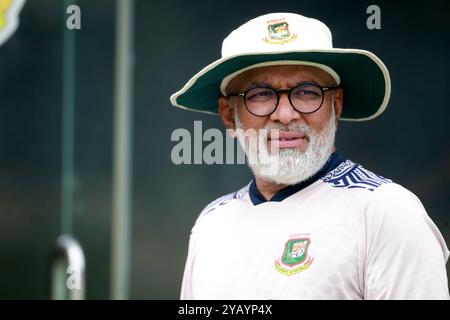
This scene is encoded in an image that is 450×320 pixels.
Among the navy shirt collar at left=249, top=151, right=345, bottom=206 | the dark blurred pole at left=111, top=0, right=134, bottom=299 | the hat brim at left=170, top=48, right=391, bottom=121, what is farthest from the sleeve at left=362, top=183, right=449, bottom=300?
the dark blurred pole at left=111, top=0, right=134, bottom=299

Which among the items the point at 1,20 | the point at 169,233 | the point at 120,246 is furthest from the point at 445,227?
the point at 1,20

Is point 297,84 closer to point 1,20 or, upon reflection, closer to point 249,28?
point 249,28

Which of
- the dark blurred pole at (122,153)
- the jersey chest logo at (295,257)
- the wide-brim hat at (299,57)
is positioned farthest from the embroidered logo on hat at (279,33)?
the dark blurred pole at (122,153)

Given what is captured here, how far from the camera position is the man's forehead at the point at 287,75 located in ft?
7.96

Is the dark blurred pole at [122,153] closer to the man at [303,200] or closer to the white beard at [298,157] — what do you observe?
the man at [303,200]

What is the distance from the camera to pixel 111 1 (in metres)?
3.71

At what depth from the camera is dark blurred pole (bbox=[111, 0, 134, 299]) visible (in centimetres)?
373

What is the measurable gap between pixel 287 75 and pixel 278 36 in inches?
5.0

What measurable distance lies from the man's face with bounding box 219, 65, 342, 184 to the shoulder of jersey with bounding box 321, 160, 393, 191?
0.06 meters

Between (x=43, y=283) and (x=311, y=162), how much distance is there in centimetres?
170

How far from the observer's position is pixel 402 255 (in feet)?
6.56

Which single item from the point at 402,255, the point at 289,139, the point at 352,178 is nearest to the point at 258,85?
the point at 289,139

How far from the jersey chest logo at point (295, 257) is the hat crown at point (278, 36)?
0.59 metres

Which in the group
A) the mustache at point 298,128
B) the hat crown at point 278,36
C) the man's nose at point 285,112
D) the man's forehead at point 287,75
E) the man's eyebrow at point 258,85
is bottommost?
the mustache at point 298,128
